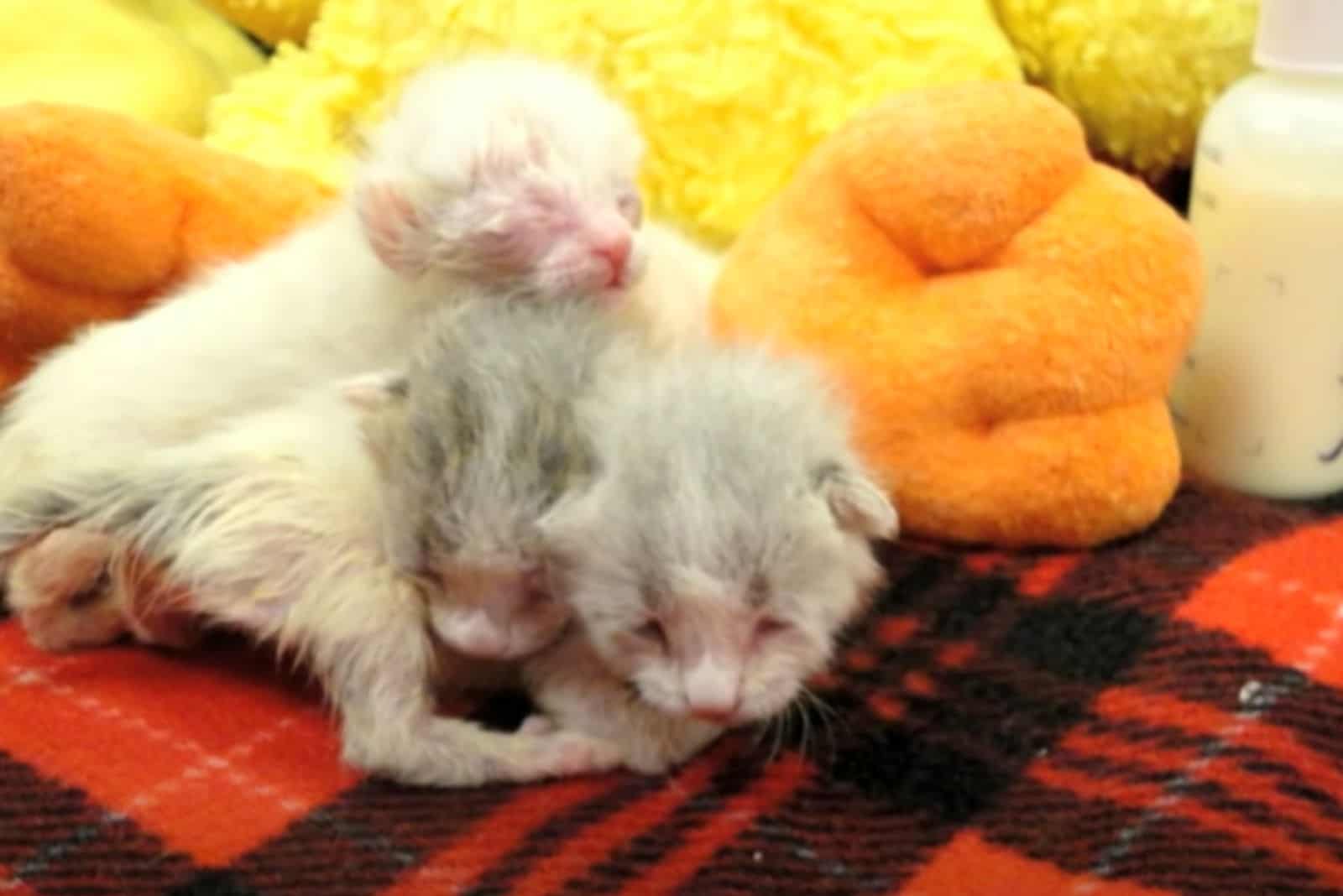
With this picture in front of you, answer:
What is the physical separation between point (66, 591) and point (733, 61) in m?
0.57

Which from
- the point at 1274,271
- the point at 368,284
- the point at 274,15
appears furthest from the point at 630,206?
the point at 274,15

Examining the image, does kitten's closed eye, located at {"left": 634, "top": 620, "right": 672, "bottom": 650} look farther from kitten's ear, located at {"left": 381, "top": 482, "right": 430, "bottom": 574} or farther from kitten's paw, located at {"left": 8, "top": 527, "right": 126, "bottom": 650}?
kitten's paw, located at {"left": 8, "top": 527, "right": 126, "bottom": 650}

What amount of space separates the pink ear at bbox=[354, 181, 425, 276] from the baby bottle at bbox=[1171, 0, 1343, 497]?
19.9 inches

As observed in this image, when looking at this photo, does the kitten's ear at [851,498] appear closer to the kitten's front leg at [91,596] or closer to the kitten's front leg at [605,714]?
the kitten's front leg at [605,714]

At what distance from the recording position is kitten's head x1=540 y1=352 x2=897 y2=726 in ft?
2.27

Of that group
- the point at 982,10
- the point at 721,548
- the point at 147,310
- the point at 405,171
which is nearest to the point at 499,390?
the point at 721,548

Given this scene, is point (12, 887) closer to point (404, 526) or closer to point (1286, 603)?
point (404, 526)

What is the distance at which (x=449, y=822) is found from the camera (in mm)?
700

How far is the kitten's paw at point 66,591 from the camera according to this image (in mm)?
792

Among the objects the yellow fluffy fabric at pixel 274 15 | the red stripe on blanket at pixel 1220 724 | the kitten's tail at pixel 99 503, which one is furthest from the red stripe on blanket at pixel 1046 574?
the yellow fluffy fabric at pixel 274 15

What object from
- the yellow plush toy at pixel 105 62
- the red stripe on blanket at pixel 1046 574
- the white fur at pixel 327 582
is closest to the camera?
the white fur at pixel 327 582

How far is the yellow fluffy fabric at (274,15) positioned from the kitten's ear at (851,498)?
771 millimetres

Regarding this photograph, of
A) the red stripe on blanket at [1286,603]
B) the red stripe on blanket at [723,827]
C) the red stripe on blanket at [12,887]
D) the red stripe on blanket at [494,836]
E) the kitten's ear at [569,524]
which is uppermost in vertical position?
the kitten's ear at [569,524]

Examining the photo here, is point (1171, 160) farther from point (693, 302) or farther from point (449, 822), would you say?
point (449, 822)
